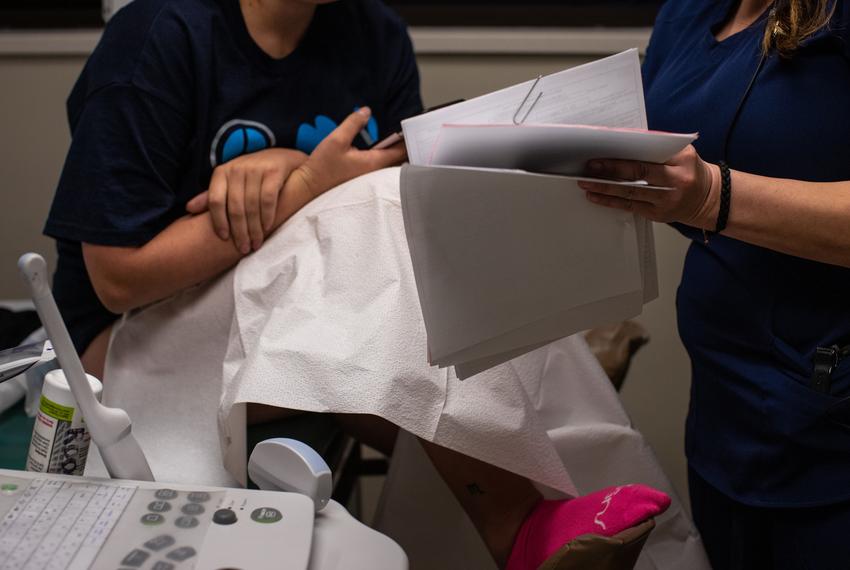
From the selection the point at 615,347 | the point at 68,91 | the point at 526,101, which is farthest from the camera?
the point at 68,91

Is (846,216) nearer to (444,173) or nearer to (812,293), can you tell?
(812,293)

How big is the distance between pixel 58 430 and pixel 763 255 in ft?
2.60

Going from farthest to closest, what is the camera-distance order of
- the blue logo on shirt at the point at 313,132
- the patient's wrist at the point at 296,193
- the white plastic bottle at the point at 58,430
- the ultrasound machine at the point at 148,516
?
1. the blue logo on shirt at the point at 313,132
2. the patient's wrist at the point at 296,193
3. the white plastic bottle at the point at 58,430
4. the ultrasound machine at the point at 148,516

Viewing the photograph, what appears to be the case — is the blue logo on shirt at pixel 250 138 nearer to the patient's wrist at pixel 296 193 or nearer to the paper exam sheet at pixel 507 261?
the patient's wrist at pixel 296 193

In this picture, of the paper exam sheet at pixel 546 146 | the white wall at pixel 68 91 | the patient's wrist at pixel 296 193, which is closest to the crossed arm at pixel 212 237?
the patient's wrist at pixel 296 193

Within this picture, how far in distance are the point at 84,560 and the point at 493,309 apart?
0.42 meters

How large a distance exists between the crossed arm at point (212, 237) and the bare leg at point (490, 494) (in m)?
0.36

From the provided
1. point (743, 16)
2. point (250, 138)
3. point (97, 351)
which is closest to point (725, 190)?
point (743, 16)

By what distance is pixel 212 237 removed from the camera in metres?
1.08

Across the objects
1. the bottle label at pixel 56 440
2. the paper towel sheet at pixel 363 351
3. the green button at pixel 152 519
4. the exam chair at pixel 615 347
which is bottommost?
the exam chair at pixel 615 347

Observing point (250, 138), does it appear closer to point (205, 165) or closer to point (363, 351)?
point (205, 165)

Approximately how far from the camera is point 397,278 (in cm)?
99

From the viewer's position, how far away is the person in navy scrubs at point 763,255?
Answer: 87 cm

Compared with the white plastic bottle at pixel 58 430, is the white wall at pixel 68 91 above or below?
below
